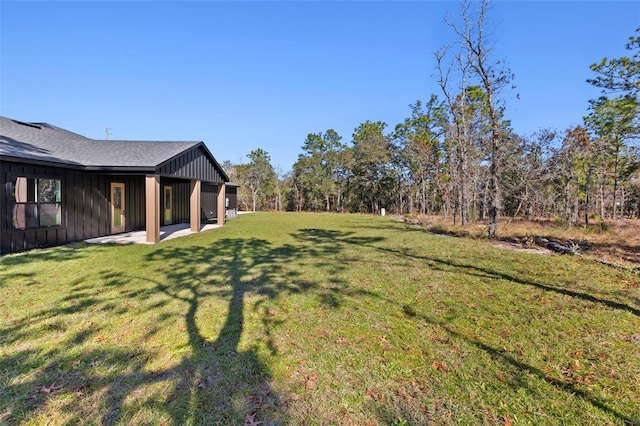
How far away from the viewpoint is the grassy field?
79.7 inches

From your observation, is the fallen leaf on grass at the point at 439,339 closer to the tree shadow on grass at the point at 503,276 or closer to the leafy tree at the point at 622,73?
the tree shadow on grass at the point at 503,276

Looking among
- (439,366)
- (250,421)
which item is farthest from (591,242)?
(250,421)

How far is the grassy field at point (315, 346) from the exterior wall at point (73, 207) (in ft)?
7.48

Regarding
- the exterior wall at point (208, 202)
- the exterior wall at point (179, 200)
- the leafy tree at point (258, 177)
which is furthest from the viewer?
the leafy tree at point (258, 177)

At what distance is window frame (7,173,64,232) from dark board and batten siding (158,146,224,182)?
2585mm

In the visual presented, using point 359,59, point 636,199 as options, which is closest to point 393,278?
point 359,59

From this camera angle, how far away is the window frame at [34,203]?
268 inches

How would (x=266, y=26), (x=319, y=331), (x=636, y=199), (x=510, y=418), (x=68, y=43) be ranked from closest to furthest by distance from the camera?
(x=510, y=418) < (x=319, y=331) < (x=68, y=43) < (x=266, y=26) < (x=636, y=199)

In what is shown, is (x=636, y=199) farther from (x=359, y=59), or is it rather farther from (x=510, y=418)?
(x=510, y=418)

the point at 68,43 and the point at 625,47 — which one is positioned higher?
the point at 68,43

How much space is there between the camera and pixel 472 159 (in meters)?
18.1

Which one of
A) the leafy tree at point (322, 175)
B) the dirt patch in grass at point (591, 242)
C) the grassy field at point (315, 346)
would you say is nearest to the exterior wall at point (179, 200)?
the grassy field at point (315, 346)

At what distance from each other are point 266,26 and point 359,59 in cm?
522

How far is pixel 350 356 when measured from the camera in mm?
2691
